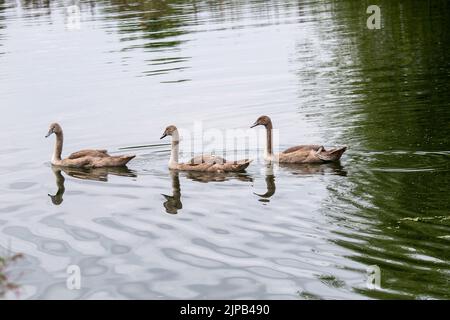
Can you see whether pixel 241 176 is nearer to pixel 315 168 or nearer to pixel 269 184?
pixel 269 184

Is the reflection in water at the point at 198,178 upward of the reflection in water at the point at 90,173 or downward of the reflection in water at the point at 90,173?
downward

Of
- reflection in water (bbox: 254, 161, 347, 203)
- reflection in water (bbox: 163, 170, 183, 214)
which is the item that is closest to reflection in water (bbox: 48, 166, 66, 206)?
reflection in water (bbox: 163, 170, 183, 214)

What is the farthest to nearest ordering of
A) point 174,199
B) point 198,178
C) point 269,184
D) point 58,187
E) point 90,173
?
1. point 90,173
2. point 58,187
3. point 198,178
4. point 269,184
5. point 174,199

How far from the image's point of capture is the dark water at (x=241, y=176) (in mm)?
14344

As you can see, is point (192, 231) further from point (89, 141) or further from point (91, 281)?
point (89, 141)

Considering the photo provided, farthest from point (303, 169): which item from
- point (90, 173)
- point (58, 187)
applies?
point (58, 187)

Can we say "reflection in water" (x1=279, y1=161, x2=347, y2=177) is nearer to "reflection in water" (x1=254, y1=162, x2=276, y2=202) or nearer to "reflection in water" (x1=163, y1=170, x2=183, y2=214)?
"reflection in water" (x1=254, y1=162, x2=276, y2=202)

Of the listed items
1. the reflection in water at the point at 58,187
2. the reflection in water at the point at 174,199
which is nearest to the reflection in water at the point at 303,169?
the reflection in water at the point at 174,199

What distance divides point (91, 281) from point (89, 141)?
12.2 meters

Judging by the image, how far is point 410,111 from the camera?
25641mm

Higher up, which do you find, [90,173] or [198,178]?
[90,173]

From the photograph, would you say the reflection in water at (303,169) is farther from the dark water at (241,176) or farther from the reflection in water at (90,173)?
the reflection in water at (90,173)

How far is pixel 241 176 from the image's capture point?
2084 centimetres
